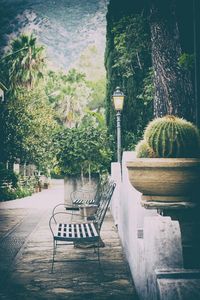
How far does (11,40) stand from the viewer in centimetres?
3212

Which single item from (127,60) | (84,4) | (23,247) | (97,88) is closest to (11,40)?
(84,4)

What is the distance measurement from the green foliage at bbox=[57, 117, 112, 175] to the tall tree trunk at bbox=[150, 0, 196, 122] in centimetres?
545

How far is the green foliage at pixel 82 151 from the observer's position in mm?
11578

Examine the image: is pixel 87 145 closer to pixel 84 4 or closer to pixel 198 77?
pixel 198 77

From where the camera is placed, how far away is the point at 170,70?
622 cm

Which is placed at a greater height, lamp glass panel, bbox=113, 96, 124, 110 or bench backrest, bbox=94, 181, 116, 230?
lamp glass panel, bbox=113, 96, 124, 110

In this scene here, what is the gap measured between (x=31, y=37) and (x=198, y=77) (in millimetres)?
30265

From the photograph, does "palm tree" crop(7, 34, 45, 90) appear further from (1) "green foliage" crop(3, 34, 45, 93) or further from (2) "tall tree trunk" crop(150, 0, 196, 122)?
(2) "tall tree trunk" crop(150, 0, 196, 122)

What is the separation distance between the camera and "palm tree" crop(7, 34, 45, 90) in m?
31.4

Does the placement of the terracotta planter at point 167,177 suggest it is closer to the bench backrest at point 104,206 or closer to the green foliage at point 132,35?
the bench backrest at point 104,206

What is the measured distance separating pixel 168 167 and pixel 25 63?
98.3ft

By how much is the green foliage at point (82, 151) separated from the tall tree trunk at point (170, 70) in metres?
5.45

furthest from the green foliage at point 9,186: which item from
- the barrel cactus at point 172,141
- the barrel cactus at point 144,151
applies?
the barrel cactus at point 172,141

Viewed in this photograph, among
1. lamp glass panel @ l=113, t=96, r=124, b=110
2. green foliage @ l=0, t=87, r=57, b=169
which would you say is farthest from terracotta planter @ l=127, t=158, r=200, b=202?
green foliage @ l=0, t=87, r=57, b=169
